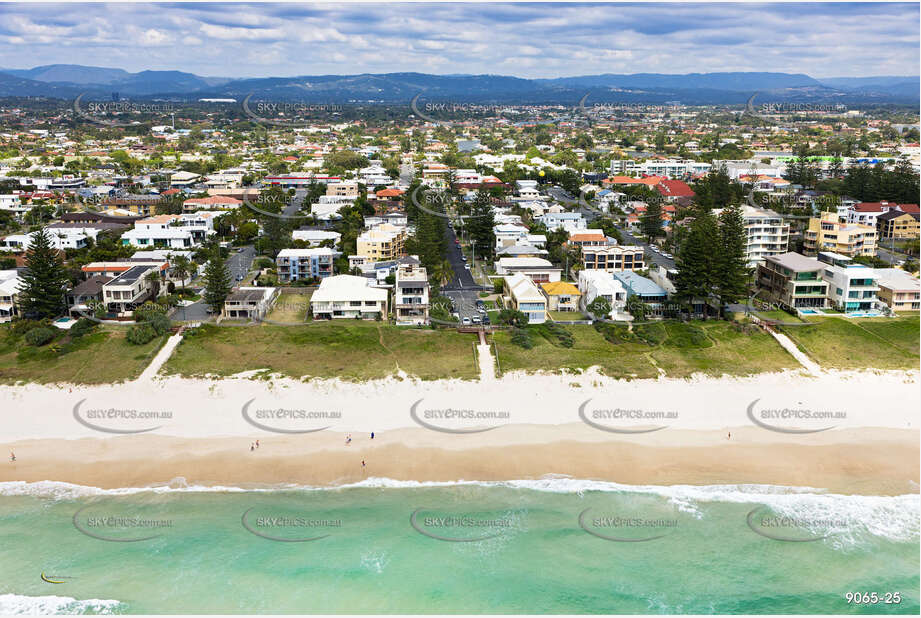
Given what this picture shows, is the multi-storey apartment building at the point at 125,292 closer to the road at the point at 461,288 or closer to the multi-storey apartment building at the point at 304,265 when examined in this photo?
the multi-storey apartment building at the point at 304,265

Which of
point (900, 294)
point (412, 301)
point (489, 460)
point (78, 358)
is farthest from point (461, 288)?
point (900, 294)

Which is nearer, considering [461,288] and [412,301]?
[412,301]

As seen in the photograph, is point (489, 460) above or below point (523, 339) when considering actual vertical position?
below

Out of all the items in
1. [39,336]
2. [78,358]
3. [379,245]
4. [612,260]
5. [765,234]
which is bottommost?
[78,358]

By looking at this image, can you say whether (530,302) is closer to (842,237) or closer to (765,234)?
(765,234)

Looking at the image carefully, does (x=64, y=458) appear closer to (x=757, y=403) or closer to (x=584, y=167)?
(x=757, y=403)

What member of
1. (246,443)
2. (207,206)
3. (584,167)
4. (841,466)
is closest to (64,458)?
(246,443)
